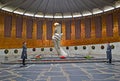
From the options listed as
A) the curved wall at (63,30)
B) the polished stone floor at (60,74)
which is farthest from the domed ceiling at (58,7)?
the polished stone floor at (60,74)

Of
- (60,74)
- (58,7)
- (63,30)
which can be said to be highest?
(58,7)

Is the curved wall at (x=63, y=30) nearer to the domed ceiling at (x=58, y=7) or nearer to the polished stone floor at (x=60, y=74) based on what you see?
the domed ceiling at (x=58, y=7)

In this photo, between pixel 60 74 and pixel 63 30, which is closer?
pixel 60 74

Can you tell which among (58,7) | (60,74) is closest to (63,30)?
(58,7)

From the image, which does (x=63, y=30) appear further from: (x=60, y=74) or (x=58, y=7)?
(x=60, y=74)

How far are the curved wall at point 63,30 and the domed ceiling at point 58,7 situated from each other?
0.80 m

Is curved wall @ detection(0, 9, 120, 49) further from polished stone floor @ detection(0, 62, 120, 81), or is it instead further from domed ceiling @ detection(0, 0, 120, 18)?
polished stone floor @ detection(0, 62, 120, 81)

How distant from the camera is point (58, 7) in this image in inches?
928

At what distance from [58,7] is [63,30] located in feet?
13.4

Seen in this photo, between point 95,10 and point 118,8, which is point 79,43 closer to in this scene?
point 95,10

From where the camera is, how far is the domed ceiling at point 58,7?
21.1 metres

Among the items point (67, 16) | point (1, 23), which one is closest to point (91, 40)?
point (67, 16)

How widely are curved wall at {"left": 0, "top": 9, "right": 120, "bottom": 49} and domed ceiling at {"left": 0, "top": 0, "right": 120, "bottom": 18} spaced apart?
80cm

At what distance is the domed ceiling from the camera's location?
830 inches
